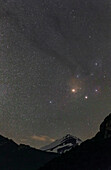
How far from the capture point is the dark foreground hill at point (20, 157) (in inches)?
4884

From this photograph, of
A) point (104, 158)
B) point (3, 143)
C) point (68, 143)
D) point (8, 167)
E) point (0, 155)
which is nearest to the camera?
point (104, 158)

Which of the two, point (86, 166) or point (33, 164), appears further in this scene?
point (33, 164)

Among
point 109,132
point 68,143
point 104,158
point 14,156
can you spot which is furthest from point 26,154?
point 104,158

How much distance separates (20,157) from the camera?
13612 cm

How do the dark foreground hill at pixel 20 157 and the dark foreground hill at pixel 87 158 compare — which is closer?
the dark foreground hill at pixel 87 158

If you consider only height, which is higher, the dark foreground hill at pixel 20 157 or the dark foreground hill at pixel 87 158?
the dark foreground hill at pixel 20 157

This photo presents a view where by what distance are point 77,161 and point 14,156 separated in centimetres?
10262

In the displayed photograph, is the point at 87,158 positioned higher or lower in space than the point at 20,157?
lower

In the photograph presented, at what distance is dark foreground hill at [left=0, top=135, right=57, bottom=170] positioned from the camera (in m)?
124

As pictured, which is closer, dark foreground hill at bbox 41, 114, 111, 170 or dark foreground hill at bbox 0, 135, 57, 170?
dark foreground hill at bbox 41, 114, 111, 170

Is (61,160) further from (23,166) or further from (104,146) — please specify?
(23,166)

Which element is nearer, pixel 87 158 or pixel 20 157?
pixel 87 158

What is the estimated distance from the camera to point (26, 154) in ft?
458

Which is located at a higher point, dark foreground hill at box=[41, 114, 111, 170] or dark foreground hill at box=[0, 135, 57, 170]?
→ dark foreground hill at box=[0, 135, 57, 170]
